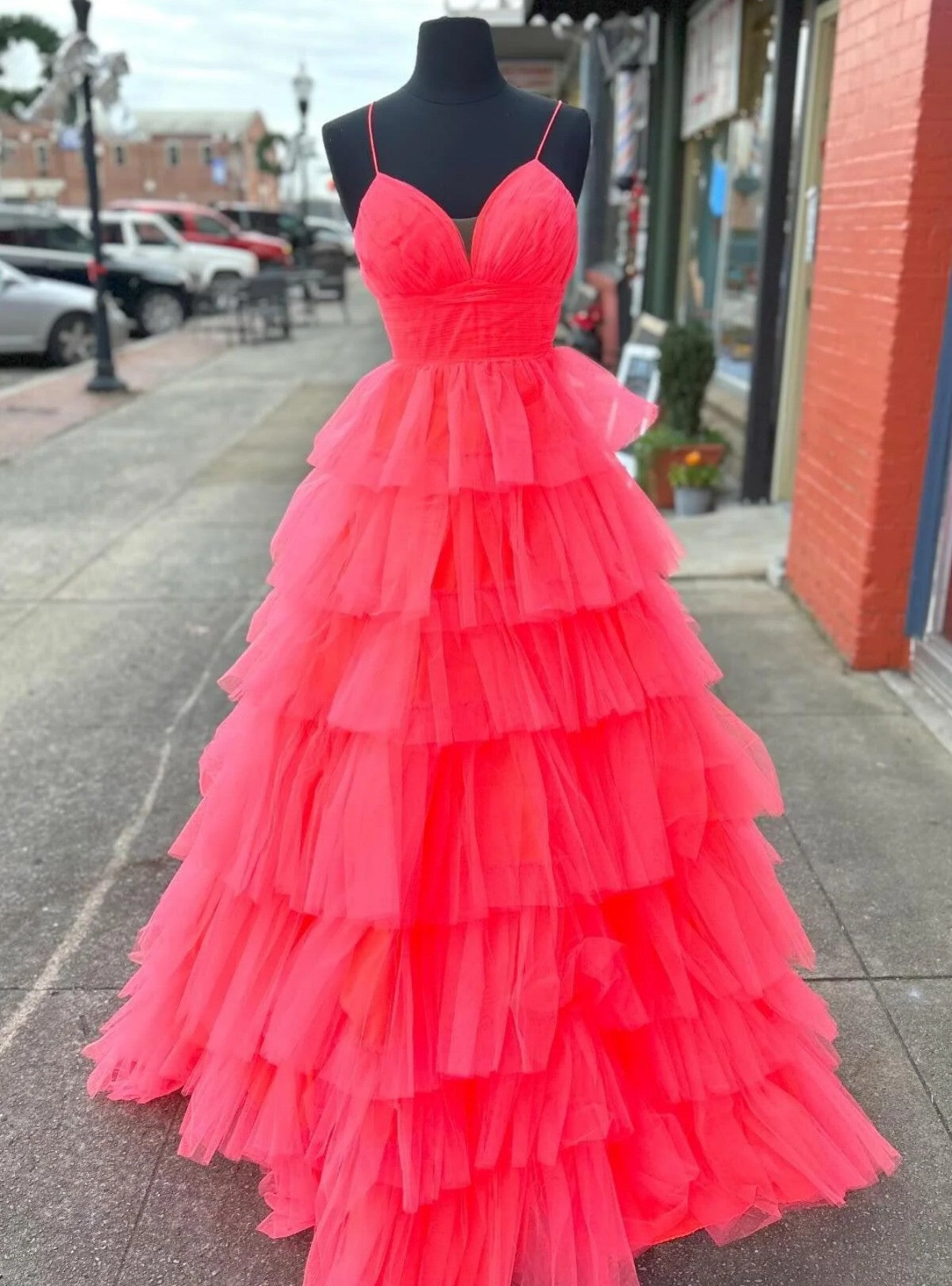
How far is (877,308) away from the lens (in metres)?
4.30

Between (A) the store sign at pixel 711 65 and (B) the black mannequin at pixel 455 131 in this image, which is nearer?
(B) the black mannequin at pixel 455 131

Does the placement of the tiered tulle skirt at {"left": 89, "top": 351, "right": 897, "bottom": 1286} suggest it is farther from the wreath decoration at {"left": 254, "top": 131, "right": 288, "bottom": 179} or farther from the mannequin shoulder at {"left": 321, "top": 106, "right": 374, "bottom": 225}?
the wreath decoration at {"left": 254, "top": 131, "right": 288, "bottom": 179}

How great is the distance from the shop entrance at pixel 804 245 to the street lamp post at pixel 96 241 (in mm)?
7970

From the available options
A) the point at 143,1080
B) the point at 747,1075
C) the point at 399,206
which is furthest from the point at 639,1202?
the point at 399,206

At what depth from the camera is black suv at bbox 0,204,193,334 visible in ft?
56.0

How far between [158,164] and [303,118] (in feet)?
186

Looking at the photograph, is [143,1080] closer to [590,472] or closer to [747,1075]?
[747,1075]

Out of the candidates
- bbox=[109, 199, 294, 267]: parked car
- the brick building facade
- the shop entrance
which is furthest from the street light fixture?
the brick building facade

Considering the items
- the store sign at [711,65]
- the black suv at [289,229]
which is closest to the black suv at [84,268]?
the black suv at [289,229]

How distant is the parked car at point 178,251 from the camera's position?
67.2 ft

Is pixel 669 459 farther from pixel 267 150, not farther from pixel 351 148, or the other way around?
pixel 267 150

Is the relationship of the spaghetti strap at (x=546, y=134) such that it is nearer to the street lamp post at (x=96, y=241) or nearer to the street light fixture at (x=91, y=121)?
the street light fixture at (x=91, y=121)

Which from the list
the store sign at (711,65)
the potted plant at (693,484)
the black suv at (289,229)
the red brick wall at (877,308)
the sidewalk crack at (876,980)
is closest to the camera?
the sidewalk crack at (876,980)

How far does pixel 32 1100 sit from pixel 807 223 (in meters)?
5.67
